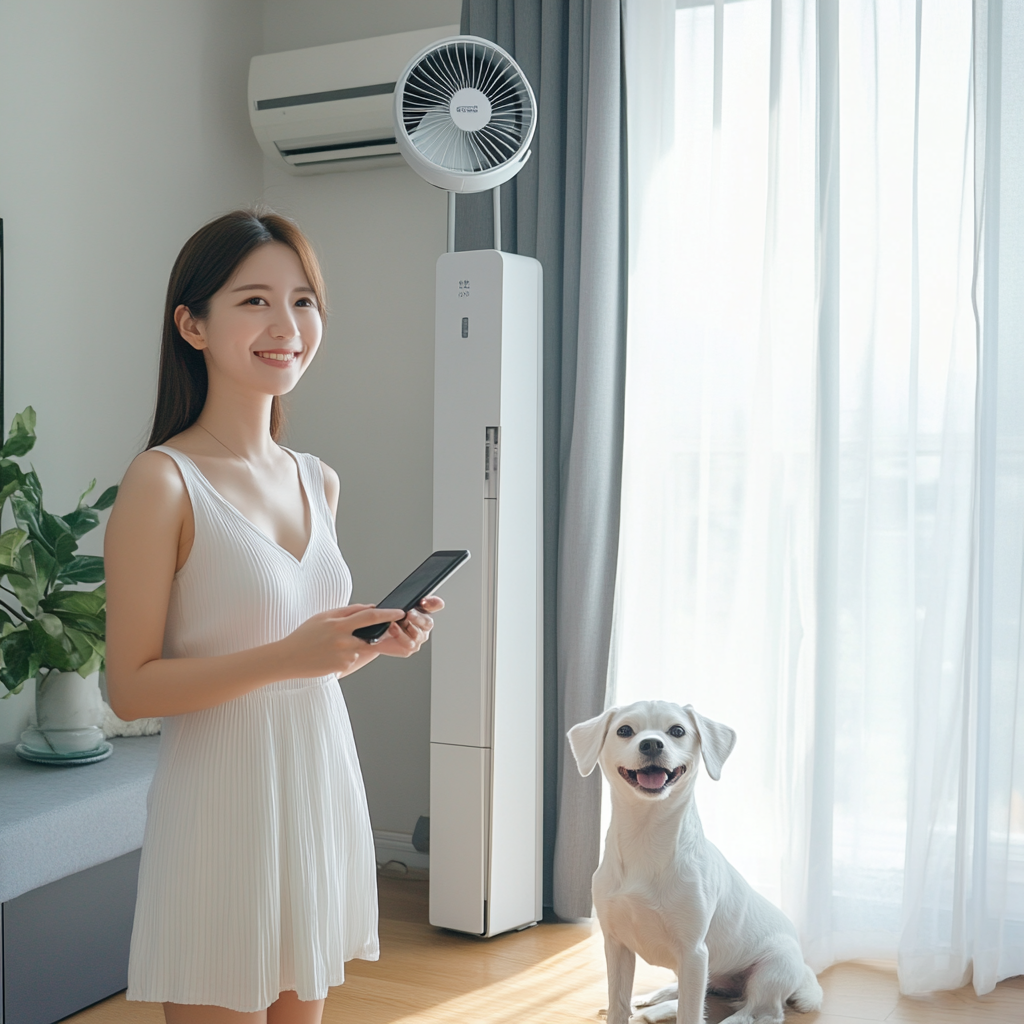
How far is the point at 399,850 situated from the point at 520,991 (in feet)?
3.08

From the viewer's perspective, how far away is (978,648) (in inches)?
95.3

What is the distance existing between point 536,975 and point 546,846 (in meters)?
0.45

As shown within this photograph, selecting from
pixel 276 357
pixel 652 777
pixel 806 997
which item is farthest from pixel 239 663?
pixel 806 997

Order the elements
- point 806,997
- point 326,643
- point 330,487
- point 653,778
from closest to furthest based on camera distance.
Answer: point 326,643
point 330,487
point 653,778
point 806,997

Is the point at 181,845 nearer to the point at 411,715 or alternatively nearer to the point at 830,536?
the point at 830,536

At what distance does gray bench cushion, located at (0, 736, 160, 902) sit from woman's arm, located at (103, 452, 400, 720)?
4.01 feet

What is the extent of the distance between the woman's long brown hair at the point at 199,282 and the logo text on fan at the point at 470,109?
54.8 inches

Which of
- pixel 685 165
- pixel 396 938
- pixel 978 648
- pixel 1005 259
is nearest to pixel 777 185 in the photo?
pixel 685 165

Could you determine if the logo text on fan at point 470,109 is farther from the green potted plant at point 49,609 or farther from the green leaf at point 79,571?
the green leaf at point 79,571

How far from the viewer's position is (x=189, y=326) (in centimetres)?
116

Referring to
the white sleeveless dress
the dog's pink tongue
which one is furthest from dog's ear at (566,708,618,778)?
the white sleeveless dress

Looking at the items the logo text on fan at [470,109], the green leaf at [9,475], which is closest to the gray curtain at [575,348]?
the logo text on fan at [470,109]

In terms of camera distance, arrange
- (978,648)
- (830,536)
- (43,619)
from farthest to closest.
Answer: (830,536) < (978,648) < (43,619)

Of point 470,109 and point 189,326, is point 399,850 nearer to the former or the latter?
point 470,109
